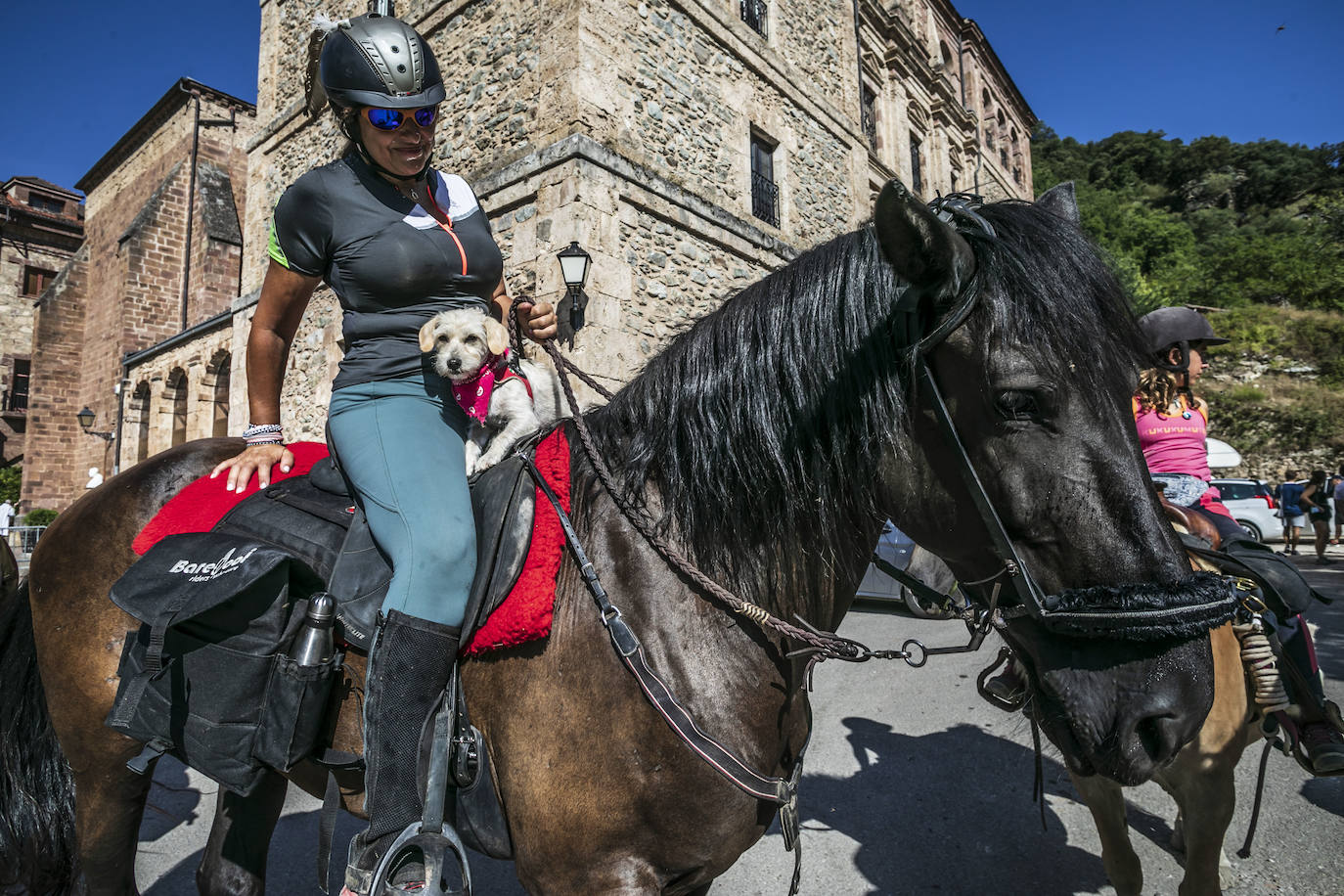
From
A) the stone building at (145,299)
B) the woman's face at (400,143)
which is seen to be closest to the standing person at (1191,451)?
the woman's face at (400,143)

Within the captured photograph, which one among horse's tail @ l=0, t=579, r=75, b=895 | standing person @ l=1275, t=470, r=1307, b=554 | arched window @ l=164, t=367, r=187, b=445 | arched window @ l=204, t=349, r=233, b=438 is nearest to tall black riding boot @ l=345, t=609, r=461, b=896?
horse's tail @ l=0, t=579, r=75, b=895

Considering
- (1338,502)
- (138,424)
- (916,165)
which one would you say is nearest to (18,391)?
(138,424)

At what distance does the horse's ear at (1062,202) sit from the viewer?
1587 mm

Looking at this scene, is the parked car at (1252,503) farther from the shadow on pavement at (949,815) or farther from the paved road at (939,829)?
the shadow on pavement at (949,815)

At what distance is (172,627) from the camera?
160 centimetres

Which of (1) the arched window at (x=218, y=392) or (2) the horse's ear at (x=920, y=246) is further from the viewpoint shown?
(1) the arched window at (x=218, y=392)

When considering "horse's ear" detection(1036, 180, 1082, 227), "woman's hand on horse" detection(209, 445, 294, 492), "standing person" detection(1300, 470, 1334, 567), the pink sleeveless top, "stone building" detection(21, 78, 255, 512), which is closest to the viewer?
"horse's ear" detection(1036, 180, 1082, 227)

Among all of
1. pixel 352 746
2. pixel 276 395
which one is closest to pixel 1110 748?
pixel 352 746

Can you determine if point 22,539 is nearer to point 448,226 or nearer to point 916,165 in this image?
point 448,226

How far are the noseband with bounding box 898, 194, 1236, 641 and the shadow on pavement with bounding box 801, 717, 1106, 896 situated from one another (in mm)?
2514

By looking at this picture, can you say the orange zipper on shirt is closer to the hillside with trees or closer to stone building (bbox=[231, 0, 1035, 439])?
the hillside with trees

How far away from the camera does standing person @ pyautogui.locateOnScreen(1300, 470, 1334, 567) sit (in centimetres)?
1282

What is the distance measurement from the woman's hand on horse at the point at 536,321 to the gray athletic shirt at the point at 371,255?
9.3 inches

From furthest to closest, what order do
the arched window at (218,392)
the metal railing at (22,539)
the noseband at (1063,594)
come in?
the metal railing at (22,539) < the arched window at (218,392) < the noseband at (1063,594)
